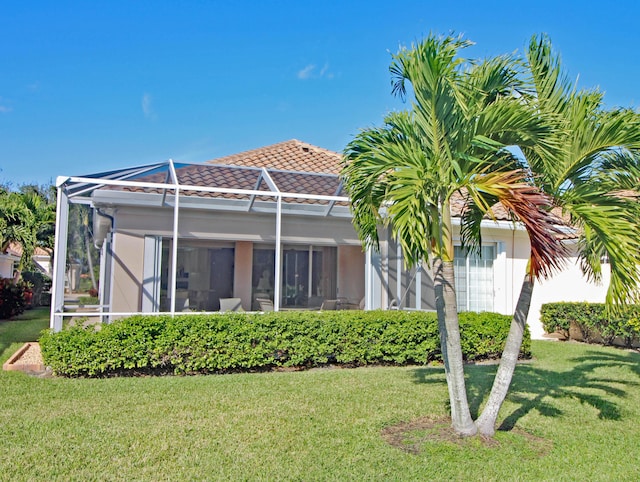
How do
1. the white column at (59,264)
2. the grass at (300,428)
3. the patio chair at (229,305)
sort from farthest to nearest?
the patio chair at (229,305), the white column at (59,264), the grass at (300,428)

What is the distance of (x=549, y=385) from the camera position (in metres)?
10.0

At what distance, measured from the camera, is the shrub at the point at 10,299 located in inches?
891

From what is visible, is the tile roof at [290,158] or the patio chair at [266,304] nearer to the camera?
the patio chair at [266,304]

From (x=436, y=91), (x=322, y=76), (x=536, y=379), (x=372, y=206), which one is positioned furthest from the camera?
(x=322, y=76)

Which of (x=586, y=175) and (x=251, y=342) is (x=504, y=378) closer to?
(x=586, y=175)

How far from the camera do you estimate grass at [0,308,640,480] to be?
18.2ft

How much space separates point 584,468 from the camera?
18.9ft

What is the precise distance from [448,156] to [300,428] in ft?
13.0

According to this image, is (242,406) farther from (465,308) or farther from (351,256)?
(465,308)

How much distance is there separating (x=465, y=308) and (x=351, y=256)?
3994 mm

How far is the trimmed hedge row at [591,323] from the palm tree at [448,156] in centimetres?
954

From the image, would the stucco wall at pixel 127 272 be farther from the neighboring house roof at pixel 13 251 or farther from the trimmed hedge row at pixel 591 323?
the neighboring house roof at pixel 13 251

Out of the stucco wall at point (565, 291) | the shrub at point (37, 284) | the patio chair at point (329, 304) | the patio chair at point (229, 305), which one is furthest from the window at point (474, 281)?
the shrub at point (37, 284)

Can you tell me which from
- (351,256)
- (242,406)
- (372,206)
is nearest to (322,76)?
(351,256)
